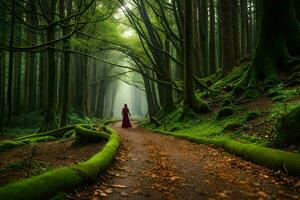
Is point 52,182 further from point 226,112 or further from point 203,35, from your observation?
point 203,35

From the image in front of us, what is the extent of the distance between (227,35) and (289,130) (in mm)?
12233

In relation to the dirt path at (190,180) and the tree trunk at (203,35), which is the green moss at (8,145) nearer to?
the dirt path at (190,180)

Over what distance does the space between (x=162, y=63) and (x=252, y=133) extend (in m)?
10.6

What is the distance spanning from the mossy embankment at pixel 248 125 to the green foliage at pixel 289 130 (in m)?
0.10

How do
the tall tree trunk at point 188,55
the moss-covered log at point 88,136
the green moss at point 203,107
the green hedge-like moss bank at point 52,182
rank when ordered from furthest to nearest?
1. the tall tree trunk at point 188,55
2. the green moss at point 203,107
3. the moss-covered log at point 88,136
4. the green hedge-like moss bank at point 52,182

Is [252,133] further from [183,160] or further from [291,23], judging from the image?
[291,23]

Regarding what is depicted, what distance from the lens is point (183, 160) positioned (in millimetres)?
7117

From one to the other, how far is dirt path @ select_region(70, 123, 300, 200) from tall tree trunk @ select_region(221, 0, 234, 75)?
37.4 feet

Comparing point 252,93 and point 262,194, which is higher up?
point 252,93

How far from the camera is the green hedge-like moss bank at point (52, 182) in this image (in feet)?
11.2

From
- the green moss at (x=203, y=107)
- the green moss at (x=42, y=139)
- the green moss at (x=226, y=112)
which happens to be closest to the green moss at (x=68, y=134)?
the green moss at (x=42, y=139)

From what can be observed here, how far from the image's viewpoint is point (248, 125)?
29.5 ft

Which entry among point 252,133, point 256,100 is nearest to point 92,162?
point 252,133

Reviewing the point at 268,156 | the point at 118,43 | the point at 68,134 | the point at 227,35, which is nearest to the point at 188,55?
the point at 227,35
